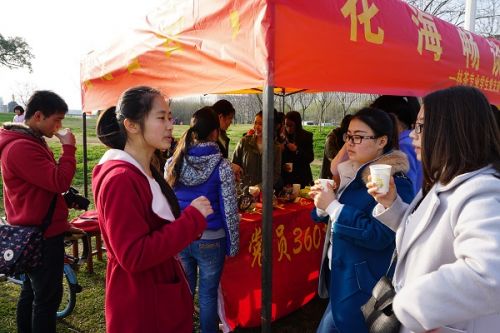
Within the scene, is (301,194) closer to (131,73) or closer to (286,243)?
(286,243)

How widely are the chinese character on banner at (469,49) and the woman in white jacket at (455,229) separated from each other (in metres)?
2.85

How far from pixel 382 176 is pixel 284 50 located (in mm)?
858

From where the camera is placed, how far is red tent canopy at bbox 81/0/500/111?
1.92 metres

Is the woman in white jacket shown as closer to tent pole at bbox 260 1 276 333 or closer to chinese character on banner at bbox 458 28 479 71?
tent pole at bbox 260 1 276 333

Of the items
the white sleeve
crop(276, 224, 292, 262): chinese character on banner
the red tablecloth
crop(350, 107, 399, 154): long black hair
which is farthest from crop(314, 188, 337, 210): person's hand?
crop(276, 224, 292, 262): chinese character on banner

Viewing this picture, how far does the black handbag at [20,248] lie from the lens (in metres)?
2.10

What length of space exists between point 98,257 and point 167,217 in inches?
134

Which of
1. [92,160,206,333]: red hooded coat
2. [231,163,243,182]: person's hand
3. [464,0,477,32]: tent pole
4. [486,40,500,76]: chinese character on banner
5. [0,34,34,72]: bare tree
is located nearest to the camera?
[92,160,206,333]: red hooded coat

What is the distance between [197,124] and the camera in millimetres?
2328

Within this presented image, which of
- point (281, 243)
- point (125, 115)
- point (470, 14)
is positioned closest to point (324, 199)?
point (125, 115)

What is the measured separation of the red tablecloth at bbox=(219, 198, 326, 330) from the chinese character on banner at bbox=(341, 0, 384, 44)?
1.48 m

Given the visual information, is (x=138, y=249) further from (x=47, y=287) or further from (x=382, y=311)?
(x=47, y=287)

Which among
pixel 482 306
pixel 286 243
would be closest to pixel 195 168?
pixel 286 243

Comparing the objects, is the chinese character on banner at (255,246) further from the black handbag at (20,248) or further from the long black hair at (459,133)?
the long black hair at (459,133)
